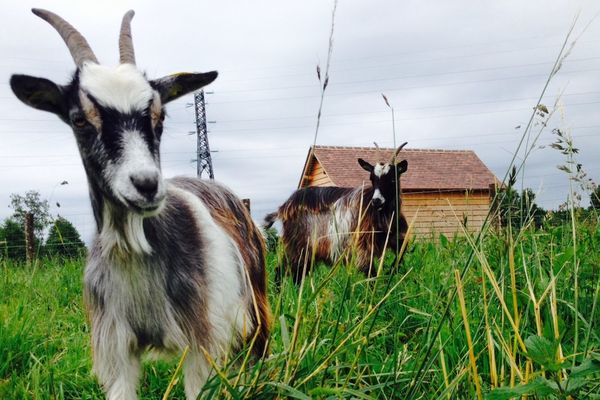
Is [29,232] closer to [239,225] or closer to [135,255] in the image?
[239,225]

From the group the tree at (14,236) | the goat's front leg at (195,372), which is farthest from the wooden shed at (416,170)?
the goat's front leg at (195,372)

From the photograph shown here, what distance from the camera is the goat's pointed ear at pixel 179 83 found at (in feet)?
8.71

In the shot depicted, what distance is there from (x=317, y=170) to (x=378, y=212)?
1661cm

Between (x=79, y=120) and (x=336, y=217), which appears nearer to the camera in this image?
(x=79, y=120)

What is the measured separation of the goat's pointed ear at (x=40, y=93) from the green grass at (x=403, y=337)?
3.64 ft

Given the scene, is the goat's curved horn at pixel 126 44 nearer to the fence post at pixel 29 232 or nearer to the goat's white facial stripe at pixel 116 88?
the goat's white facial stripe at pixel 116 88

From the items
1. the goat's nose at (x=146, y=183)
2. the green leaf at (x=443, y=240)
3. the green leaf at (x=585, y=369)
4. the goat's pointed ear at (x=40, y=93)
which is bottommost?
the green leaf at (x=443, y=240)

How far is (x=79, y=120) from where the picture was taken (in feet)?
7.54

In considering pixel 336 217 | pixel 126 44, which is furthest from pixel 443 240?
pixel 336 217

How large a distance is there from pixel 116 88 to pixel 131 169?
46 cm

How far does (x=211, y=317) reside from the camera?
245 cm

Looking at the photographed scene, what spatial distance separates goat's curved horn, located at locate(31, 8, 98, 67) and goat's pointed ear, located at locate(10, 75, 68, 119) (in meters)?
0.22

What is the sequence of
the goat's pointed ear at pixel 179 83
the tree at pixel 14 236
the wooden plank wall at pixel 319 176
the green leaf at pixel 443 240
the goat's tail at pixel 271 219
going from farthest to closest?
1. the wooden plank wall at pixel 319 176
2. the tree at pixel 14 236
3. the goat's tail at pixel 271 219
4. the green leaf at pixel 443 240
5. the goat's pointed ear at pixel 179 83

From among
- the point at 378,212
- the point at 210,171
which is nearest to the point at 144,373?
the point at 378,212
